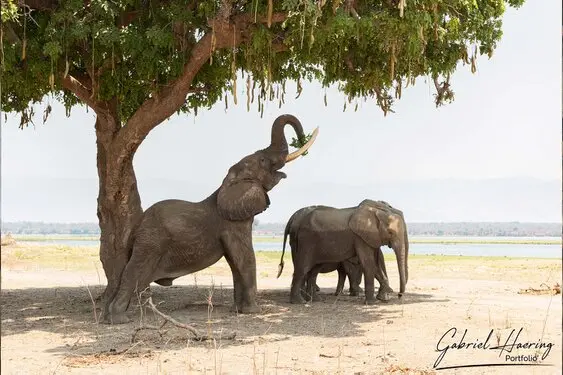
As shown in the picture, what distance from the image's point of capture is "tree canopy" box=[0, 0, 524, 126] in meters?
11.7

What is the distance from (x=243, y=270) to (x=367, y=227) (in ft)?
9.55

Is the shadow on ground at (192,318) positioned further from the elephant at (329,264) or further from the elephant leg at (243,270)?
the elephant at (329,264)

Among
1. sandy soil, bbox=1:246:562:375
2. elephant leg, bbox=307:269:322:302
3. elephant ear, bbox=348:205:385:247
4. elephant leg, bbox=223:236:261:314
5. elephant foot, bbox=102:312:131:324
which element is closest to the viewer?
sandy soil, bbox=1:246:562:375

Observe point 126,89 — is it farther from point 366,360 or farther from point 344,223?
point 366,360

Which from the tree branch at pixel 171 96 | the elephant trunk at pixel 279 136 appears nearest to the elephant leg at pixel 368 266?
the elephant trunk at pixel 279 136

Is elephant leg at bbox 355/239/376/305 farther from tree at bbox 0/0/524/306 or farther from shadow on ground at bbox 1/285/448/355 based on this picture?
tree at bbox 0/0/524/306

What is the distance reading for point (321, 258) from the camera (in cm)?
1438

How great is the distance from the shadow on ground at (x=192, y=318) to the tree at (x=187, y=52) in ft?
4.32

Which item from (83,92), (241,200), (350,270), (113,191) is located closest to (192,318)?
(241,200)

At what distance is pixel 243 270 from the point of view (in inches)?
493

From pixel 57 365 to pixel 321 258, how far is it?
7.01m

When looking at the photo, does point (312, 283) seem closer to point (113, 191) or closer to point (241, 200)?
point (241, 200)

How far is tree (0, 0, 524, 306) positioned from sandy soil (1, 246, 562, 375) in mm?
1680

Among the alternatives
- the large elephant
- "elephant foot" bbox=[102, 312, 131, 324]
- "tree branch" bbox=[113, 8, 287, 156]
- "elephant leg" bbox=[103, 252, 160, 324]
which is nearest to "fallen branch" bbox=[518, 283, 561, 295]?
the large elephant
